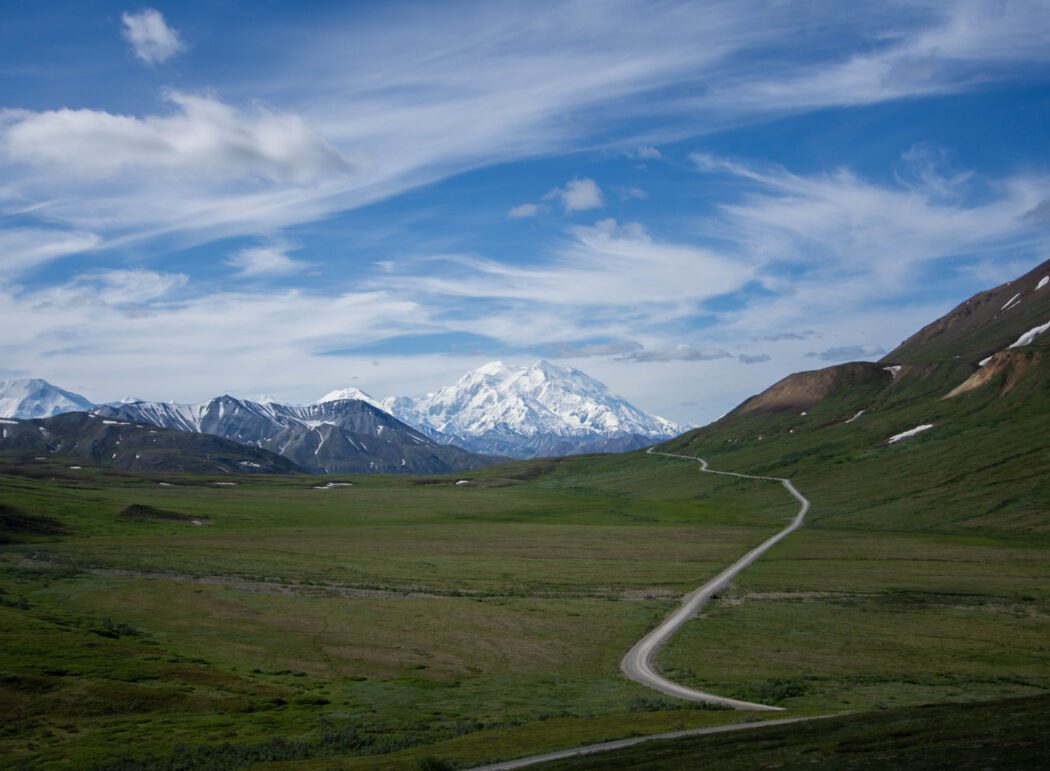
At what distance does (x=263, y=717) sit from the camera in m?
43.8

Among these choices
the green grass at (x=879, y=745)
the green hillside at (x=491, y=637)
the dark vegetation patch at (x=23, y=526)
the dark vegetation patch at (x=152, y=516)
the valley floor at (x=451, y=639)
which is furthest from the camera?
the dark vegetation patch at (x=152, y=516)

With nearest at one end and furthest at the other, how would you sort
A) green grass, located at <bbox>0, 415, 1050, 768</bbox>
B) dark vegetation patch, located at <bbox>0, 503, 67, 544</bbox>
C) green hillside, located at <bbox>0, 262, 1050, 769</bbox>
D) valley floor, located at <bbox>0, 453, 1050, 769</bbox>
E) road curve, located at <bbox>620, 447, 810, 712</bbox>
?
1. green hillside, located at <bbox>0, 262, 1050, 769</bbox>
2. valley floor, located at <bbox>0, 453, 1050, 769</bbox>
3. green grass, located at <bbox>0, 415, 1050, 768</bbox>
4. road curve, located at <bbox>620, 447, 810, 712</bbox>
5. dark vegetation patch, located at <bbox>0, 503, 67, 544</bbox>

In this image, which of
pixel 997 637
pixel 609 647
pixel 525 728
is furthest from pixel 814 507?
pixel 525 728

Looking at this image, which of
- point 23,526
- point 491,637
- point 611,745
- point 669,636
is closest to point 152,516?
point 23,526

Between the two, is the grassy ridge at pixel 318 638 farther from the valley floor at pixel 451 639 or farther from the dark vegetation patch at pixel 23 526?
the dark vegetation patch at pixel 23 526

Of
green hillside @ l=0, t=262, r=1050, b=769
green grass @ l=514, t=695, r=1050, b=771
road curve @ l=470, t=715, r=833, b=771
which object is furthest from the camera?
green hillside @ l=0, t=262, r=1050, b=769

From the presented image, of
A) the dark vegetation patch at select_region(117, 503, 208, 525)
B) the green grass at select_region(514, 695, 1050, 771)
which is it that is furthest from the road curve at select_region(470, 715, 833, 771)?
the dark vegetation patch at select_region(117, 503, 208, 525)

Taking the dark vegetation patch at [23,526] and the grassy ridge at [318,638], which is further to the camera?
the dark vegetation patch at [23,526]

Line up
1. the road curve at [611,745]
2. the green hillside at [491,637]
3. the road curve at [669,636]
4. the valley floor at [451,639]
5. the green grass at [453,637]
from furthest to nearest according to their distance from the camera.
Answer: the road curve at [669,636]
the green grass at [453,637]
the valley floor at [451,639]
the green hillside at [491,637]
the road curve at [611,745]

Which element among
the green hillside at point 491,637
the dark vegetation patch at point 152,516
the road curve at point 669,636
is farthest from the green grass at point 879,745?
the dark vegetation patch at point 152,516

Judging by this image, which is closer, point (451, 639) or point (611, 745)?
point (611, 745)

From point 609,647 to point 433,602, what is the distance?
78.4 ft

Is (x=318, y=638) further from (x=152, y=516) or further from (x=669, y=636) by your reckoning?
(x=152, y=516)

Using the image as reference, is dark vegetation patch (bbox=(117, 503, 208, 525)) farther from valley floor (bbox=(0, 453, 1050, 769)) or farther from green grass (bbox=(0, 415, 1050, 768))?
valley floor (bbox=(0, 453, 1050, 769))
